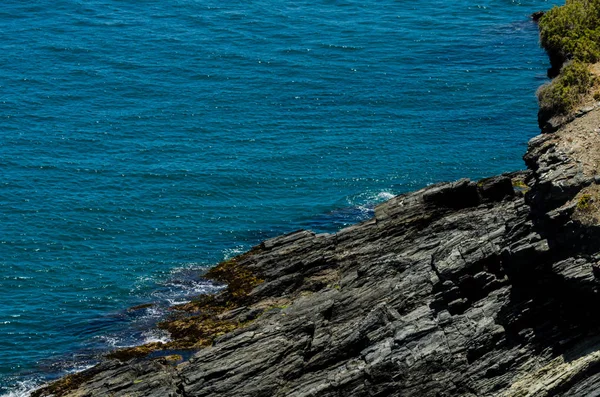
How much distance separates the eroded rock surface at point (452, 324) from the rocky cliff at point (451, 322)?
0.07 meters

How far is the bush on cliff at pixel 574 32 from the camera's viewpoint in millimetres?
70812

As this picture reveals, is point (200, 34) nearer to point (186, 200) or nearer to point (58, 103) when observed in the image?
point (58, 103)

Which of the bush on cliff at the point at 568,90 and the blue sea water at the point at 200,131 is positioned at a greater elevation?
the bush on cliff at the point at 568,90

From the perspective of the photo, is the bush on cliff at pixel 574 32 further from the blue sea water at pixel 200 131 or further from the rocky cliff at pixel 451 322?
the blue sea water at pixel 200 131

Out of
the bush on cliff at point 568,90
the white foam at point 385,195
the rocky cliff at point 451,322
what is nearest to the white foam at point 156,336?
the rocky cliff at point 451,322

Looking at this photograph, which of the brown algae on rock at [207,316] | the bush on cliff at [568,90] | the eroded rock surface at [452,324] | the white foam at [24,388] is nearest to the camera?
the eroded rock surface at [452,324]

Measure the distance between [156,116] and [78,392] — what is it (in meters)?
47.4

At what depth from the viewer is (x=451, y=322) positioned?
2047 inches

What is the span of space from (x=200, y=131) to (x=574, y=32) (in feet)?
135

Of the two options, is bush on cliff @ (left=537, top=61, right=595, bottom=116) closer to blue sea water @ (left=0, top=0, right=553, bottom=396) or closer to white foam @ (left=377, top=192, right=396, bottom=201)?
white foam @ (left=377, top=192, right=396, bottom=201)

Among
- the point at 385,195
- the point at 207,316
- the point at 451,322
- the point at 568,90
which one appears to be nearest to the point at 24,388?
the point at 207,316

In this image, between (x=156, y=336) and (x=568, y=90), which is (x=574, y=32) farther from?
(x=156, y=336)

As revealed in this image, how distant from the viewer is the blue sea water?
76.1 m

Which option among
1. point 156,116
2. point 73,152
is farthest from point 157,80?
point 73,152
